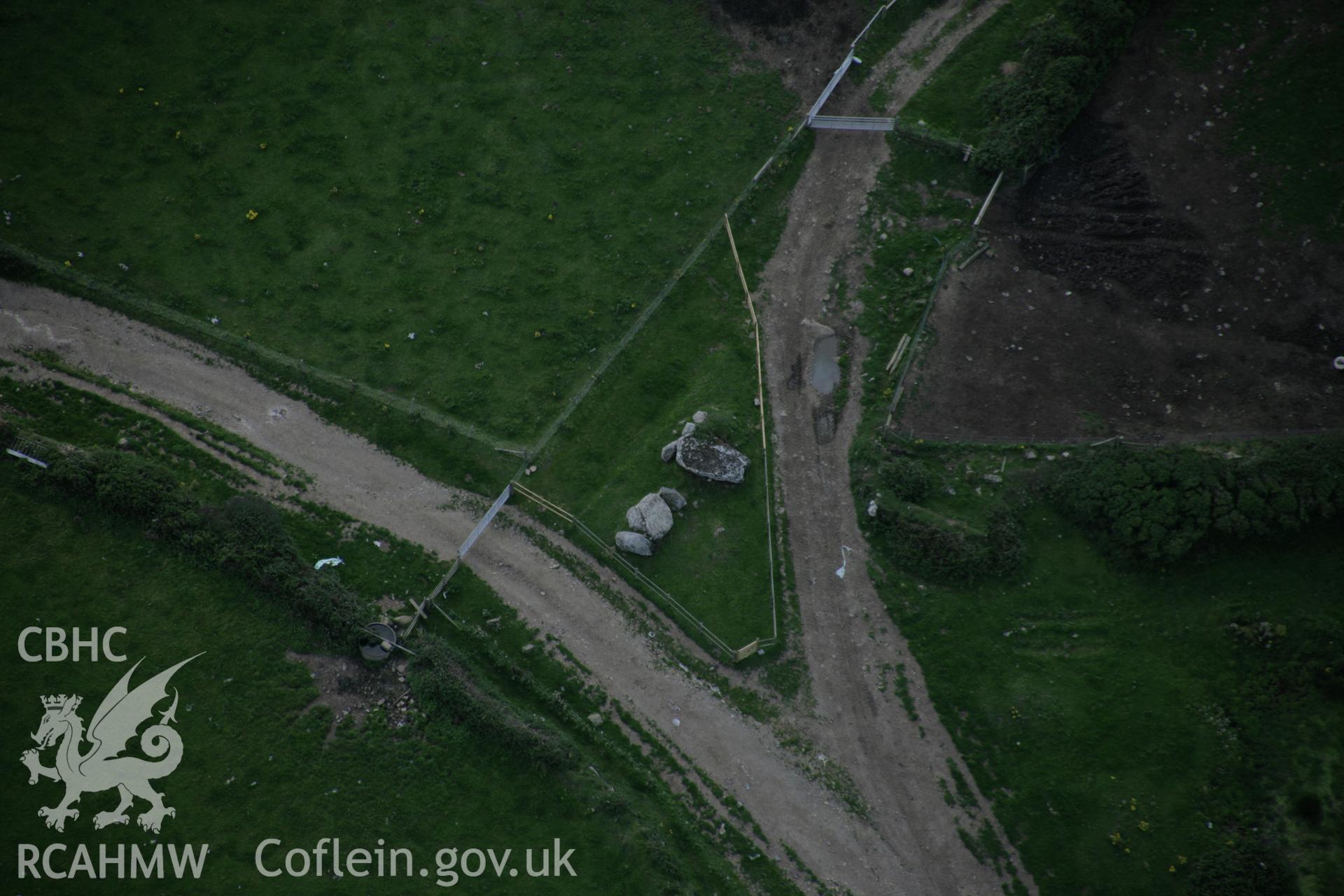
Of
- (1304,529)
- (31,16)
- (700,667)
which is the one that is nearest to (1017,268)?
(1304,529)

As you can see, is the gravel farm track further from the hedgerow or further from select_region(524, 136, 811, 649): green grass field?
the hedgerow

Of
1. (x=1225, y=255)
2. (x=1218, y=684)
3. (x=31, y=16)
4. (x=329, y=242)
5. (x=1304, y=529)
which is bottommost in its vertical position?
(x=1218, y=684)

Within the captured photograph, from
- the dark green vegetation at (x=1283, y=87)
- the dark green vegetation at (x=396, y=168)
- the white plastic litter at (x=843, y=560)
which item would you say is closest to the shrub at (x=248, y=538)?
the dark green vegetation at (x=396, y=168)

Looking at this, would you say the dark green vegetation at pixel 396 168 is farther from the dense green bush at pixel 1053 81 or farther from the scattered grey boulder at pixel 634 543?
the dense green bush at pixel 1053 81

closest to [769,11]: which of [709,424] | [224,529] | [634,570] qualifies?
[709,424]

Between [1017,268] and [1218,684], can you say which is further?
[1017,268]

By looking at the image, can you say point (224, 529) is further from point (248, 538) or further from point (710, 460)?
point (710, 460)

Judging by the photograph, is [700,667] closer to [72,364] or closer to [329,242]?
[329,242]
